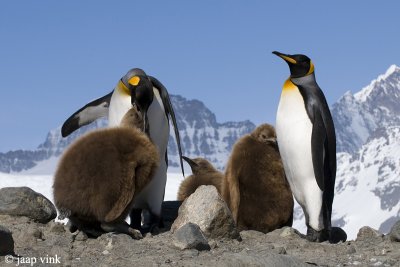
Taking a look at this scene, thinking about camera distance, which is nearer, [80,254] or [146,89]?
[80,254]

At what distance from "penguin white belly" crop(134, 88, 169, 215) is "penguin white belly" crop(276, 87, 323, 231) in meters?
1.19

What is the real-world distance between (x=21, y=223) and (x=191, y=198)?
5.01 feet

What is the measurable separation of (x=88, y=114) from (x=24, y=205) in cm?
283

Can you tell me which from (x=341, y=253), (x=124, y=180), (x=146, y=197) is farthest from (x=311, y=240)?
(x=124, y=180)

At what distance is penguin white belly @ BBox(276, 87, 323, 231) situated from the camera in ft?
Answer: 25.5

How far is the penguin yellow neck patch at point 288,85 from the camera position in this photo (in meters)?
8.23

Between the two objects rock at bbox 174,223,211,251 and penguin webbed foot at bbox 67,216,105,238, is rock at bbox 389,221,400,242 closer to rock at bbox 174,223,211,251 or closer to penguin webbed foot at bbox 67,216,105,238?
rock at bbox 174,223,211,251

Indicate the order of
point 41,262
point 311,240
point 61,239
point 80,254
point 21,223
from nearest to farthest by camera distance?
point 41,262
point 80,254
point 61,239
point 21,223
point 311,240

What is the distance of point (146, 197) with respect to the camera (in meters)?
7.62

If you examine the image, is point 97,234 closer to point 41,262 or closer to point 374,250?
point 41,262

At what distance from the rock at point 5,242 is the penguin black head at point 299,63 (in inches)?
153

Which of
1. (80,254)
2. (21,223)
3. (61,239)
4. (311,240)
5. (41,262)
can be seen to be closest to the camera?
(41,262)

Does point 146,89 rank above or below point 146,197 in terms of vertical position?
above

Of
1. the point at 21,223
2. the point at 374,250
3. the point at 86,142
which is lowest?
the point at 374,250
